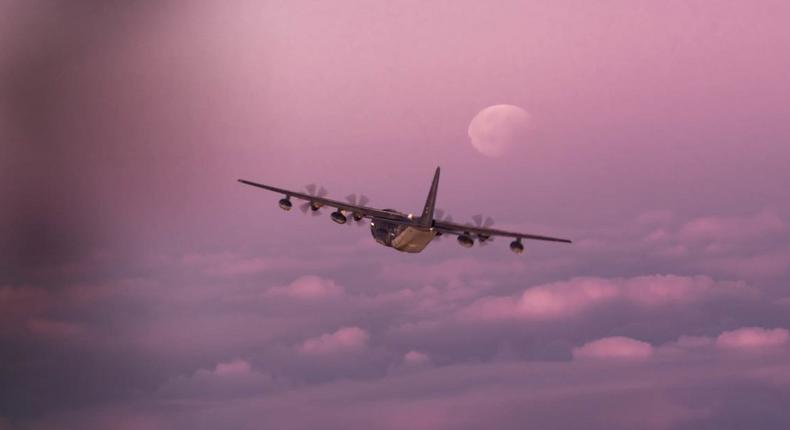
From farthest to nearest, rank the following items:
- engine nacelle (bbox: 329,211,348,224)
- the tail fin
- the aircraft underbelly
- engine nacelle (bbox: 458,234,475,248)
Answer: engine nacelle (bbox: 458,234,475,248)
engine nacelle (bbox: 329,211,348,224)
the aircraft underbelly
the tail fin

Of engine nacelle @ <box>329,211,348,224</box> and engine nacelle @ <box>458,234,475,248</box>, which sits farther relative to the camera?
engine nacelle @ <box>458,234,475,248</box>

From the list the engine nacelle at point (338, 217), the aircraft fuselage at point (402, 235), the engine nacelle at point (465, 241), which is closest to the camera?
the aircraft fuselage at point (402, 235)

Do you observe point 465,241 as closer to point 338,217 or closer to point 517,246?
point 517,246

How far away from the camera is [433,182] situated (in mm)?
120750

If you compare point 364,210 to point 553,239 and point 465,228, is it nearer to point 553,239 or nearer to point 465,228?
point 465,228

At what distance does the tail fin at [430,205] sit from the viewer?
120812 millimetres

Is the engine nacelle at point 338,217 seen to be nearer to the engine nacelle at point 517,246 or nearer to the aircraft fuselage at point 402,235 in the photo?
the aircraft fuselage at point 402,235

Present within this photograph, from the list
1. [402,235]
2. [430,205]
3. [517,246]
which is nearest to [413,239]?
[402,235]

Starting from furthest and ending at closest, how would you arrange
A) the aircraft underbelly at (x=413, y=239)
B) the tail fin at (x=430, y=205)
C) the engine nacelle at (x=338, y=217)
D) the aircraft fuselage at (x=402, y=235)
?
the engine nacelle at (x=338, y=217)
the aircraft fuselage at (x=402, y=235)
the aircraft underbelly at (x=413, y=239)
the tail fin at (x=430, y=205)

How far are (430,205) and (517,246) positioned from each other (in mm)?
14899

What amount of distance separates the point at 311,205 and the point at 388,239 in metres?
10.9

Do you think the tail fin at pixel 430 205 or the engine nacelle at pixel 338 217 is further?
the engine nacelle at pixel 338 217

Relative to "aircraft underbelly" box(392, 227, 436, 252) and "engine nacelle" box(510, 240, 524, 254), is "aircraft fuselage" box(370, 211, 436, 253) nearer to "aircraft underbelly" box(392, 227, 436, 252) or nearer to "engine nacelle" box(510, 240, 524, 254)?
"aircraft underbelly" box(392, 227, 436, 252)

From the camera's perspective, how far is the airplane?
125 metres
